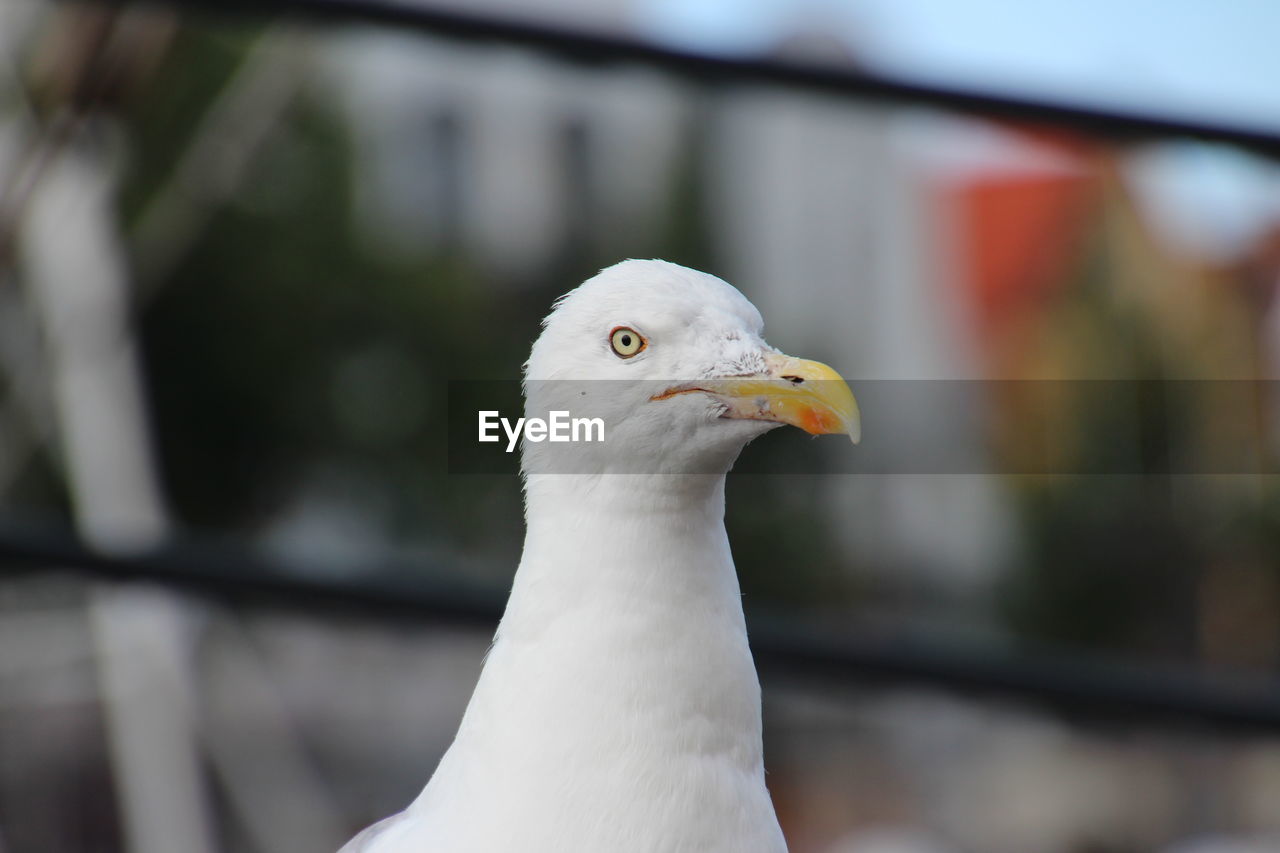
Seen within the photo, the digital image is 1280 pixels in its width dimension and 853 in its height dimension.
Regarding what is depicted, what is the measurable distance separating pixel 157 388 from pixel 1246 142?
760 centimetres

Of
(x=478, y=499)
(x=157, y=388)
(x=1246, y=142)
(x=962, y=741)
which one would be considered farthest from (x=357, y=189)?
(x=1246, y=142)

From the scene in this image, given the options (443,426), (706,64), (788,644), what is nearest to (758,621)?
(788,644)

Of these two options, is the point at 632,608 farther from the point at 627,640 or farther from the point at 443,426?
the point at 443,426

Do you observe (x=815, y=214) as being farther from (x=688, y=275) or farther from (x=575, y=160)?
(x=688, y=275)

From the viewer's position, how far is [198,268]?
827 cm

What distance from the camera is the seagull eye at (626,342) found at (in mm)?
767

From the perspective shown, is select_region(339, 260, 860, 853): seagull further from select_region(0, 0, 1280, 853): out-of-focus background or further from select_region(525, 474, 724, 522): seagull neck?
select_region(0, 0, 1280, 853): out-of-focus background

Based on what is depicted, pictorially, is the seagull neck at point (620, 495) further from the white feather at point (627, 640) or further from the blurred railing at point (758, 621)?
the blurred railing at point (758, 621)

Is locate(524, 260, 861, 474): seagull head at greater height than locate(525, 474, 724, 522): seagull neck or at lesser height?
greater

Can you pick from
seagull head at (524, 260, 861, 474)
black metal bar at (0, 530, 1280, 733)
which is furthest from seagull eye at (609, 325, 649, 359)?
black metal bar at (0, 530, 1280, 733)

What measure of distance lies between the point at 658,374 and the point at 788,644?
530mm

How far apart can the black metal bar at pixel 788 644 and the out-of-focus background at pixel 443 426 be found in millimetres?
1585

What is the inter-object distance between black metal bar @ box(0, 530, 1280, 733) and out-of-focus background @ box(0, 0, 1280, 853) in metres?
1.58

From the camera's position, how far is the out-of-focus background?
4.36 m
